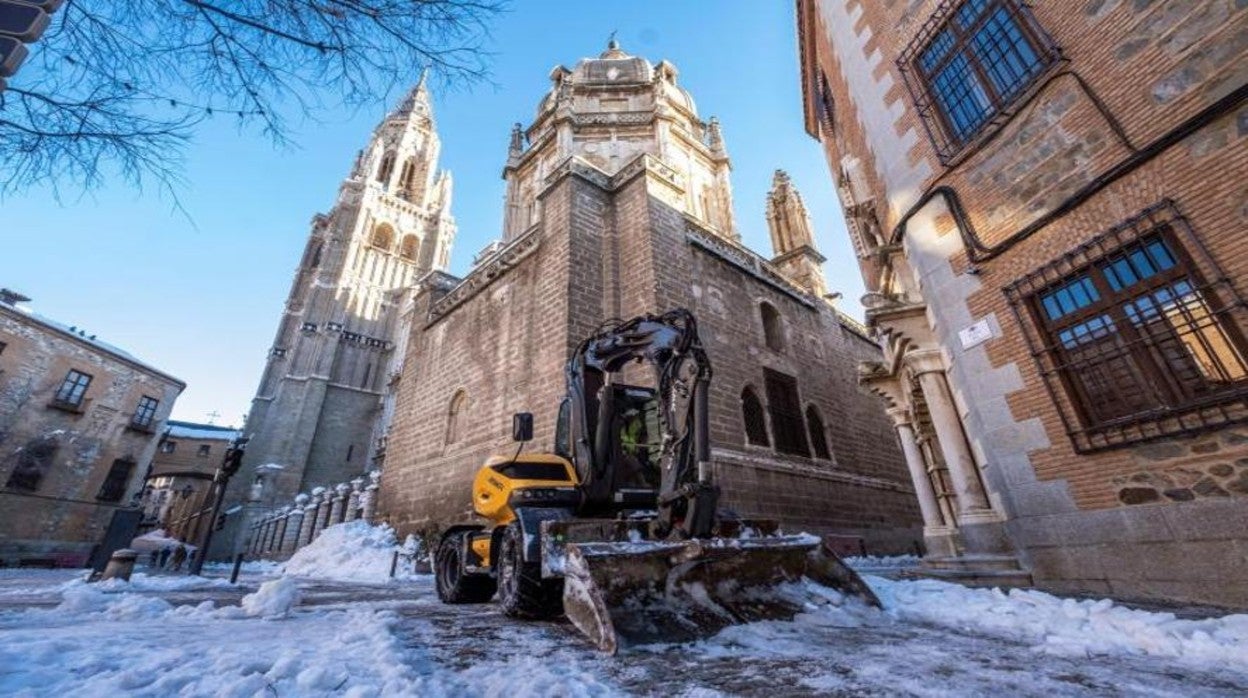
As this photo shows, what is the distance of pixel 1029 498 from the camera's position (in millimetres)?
4836

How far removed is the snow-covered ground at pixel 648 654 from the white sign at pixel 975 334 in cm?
277

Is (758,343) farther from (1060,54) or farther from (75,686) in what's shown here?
(75,686)

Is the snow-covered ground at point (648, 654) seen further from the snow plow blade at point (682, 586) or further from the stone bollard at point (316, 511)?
the stone bollard at point (316, 511)

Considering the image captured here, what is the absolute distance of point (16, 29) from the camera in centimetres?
183

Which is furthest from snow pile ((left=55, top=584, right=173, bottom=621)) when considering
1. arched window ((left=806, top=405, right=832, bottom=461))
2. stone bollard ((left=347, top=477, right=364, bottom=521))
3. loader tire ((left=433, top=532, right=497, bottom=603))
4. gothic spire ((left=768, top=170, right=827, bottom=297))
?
gothic spire ((left=768, top=170, right=827, bottom=297))

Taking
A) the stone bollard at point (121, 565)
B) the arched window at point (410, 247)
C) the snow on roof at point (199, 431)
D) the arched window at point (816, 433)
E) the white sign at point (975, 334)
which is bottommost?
the stone bollard at point (121, 565)

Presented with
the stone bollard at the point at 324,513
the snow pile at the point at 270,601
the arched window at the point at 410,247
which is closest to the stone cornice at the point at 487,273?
the stone bollard at the point at 324,513

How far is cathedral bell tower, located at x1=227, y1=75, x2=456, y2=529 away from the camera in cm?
3011

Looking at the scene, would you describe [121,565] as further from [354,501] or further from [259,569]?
[259,569]

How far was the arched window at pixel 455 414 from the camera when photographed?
12.6 metres

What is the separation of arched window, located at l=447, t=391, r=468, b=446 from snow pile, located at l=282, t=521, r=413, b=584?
2.87 meters

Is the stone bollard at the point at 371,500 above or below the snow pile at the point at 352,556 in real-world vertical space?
above

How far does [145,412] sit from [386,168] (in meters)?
30.7

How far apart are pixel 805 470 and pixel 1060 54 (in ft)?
28.4
